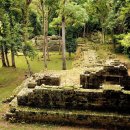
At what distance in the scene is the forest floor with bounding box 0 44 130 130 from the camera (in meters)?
15.4

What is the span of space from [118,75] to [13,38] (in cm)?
1362

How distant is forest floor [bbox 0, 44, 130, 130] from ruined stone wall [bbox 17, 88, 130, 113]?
1.19 meters

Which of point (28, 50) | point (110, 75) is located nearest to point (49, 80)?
point (110, 75)

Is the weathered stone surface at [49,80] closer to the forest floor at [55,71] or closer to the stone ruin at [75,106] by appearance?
the forest floor at [55,71]

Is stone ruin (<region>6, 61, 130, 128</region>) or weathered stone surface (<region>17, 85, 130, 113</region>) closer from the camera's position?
stone ruin (<region>6, 61, 130, 128</region>)

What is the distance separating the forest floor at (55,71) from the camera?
1541cm

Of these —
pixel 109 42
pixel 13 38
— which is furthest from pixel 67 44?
pixel 13 38

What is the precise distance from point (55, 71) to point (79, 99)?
11.1 m

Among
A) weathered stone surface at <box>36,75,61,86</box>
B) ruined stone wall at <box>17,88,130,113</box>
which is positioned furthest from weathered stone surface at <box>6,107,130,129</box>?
weathered stone surface at <box>36,75,61,86</box>

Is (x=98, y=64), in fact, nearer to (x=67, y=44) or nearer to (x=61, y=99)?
(x=61, y=99)

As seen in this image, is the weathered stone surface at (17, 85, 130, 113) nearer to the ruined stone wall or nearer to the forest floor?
the ruined stone wall

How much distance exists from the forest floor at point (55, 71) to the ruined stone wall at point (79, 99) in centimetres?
119

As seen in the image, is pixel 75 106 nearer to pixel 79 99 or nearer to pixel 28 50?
pixel 79 99

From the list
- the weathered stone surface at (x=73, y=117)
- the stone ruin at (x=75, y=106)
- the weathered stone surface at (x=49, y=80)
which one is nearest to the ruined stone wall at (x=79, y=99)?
the stone ruin at (x=75, y=106)
